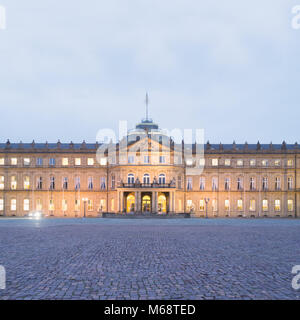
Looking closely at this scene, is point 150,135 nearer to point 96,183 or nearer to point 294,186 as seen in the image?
point 96,183

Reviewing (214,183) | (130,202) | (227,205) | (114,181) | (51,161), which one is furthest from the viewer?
(51,161)

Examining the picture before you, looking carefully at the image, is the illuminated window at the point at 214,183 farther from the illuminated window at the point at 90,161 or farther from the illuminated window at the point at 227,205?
the illuminated window at the point at 90,161

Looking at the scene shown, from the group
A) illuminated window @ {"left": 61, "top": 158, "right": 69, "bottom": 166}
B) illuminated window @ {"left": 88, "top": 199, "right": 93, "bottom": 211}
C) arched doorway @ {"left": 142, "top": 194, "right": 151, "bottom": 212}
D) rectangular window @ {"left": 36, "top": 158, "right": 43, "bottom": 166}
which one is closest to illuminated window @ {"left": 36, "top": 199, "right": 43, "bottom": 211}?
rectangular window @ {"left": 36, "top": 158, "right": 43, "bottom": 166}

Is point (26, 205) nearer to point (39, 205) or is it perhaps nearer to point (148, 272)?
point (39, 205)

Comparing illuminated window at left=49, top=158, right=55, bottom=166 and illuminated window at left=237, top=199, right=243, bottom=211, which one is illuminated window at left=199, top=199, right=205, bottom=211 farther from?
illuminated window at left=49, top=158, right=55, bottom=166

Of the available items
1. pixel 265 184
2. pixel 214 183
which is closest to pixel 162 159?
pixel 214 183

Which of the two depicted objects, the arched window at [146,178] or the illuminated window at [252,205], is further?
the illuminated window at [252,205]

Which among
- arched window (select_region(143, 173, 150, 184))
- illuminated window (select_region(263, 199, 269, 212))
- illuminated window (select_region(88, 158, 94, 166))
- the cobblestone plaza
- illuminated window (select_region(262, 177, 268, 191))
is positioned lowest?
illuminated window (select_region(263, 199, 269, 212))

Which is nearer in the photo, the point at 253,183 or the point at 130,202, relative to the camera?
the point at 130,202

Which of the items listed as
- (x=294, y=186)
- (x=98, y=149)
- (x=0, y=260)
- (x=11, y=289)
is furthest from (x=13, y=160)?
(x=11, y=289)

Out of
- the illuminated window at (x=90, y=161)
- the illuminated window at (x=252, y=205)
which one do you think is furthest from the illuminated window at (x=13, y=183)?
the illuminated window at (x=252, y=205)

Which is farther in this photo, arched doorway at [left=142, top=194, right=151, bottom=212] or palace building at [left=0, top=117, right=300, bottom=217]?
palace building at [left=0, top=117, right=300, bottom=217]

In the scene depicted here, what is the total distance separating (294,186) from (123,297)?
229 ft
